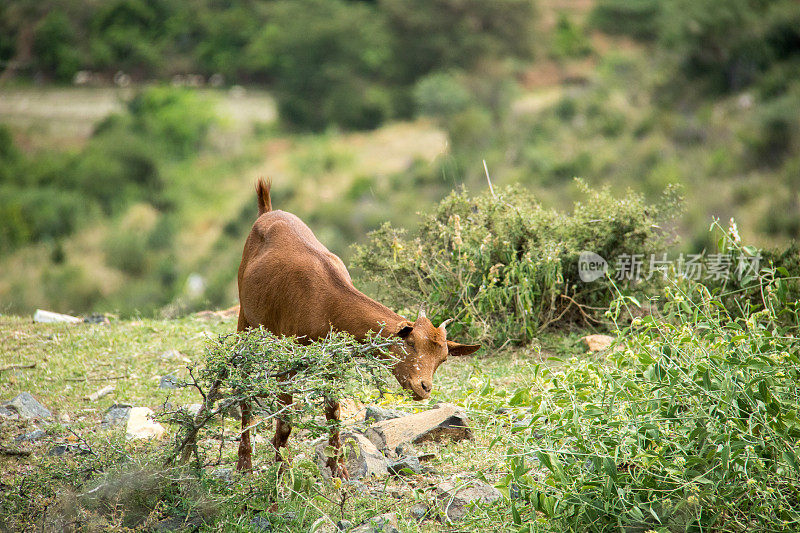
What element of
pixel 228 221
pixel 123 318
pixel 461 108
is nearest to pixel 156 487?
pixel 123 318

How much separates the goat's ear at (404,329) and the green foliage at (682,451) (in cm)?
78

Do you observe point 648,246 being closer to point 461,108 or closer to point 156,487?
point 156,487

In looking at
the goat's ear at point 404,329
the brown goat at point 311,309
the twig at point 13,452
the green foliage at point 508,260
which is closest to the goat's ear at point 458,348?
the brown goat at point 311,309

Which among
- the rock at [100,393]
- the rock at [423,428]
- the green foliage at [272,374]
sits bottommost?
the rock at [100,393]

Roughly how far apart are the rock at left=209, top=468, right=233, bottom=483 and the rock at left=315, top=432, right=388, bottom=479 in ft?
1.62

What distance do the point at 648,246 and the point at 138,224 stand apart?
27543 millimetres

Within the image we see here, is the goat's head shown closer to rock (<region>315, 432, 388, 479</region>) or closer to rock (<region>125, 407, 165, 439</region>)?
rock (<region>315, 432, 388, 479</region>)

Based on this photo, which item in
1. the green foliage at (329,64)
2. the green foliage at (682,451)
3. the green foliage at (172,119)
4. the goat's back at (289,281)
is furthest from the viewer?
the green foliage at (329,64)

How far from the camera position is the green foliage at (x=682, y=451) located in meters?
3.27

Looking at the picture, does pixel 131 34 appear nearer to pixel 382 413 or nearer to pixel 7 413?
pixel 7 413

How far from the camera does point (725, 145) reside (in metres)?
25.1

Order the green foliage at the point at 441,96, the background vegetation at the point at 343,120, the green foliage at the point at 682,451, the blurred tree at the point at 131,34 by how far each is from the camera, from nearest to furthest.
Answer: the green foliage at the point at 682,451
the background vegetation at the point at 343,120
the green foliage at the point at 441,96
the blurred tree at the point at 131,34

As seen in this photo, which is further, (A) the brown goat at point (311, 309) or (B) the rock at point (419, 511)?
(A) the brown goat at point (311, 309)

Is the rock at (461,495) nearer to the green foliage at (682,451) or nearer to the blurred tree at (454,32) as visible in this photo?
the green foliage at (682,451)
